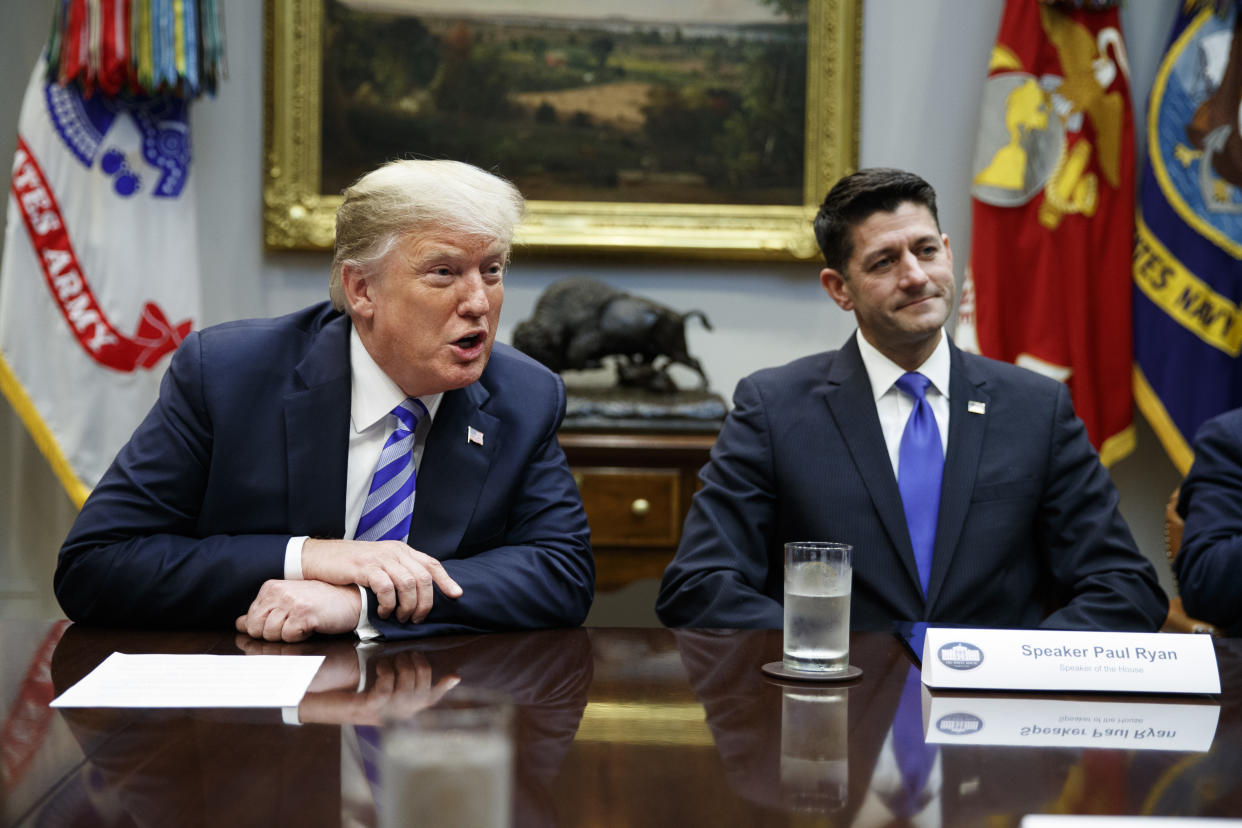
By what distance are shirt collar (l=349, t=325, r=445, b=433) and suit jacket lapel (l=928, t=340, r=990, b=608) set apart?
0.94 metres

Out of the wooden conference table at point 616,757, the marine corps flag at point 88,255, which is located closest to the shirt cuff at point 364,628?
the wooden conference table at point 616,757

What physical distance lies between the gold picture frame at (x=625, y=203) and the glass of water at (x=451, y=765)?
2.92 meters

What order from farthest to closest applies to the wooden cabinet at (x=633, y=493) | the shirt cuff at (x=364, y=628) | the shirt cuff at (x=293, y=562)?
the wooden cabinet at (x=633, y=493) < the shirt cuff at (x=293, y=562) < the shirt cuff at (x=364, y=628)

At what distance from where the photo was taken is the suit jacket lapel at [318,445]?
1835 mm

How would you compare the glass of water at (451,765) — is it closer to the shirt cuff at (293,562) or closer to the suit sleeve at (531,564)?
the suit sleeve at (531,564)

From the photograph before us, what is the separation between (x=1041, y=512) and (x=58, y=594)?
169cm

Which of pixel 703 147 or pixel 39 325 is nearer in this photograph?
pixel 39 325

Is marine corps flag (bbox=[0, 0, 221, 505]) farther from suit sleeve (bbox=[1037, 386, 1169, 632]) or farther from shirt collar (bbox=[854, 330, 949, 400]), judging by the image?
suit sleeve (bbox=[1037, 386, 1169, 632])

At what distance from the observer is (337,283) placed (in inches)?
78.5

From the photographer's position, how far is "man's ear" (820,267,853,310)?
2418mm

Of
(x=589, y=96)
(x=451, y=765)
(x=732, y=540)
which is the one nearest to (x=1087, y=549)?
(x=732, y=540)

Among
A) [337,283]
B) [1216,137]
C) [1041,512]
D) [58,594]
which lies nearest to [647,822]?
[58,594]

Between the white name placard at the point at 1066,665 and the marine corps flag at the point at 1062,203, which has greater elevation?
the marine corps flag at the point at 1062,203

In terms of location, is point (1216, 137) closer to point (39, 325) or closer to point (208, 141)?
point (208, 141)
